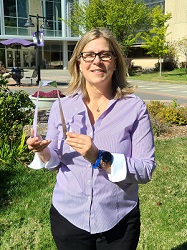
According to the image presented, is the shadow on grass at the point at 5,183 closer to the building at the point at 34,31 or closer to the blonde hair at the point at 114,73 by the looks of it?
the blonde hair at the point at 114,73

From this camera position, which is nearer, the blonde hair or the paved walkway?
the blonde hair

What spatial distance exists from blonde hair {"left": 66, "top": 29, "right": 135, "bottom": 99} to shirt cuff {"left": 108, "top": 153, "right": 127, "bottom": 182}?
41 centimetres

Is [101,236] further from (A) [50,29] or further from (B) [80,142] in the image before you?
(A) [50,29]

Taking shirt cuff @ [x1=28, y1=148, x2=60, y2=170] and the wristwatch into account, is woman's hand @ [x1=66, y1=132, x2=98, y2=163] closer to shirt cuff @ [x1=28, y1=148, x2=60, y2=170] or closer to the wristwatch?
the wristwatch

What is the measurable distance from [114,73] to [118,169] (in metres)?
0.63

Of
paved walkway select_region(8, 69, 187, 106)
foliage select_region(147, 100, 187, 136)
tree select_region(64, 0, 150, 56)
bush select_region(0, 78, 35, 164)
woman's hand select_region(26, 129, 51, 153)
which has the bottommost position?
paved walkway select_region(8, 69, 187, 106)

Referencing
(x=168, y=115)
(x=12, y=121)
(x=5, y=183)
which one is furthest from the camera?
(x=168, y=115)

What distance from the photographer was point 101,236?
5.81 feet

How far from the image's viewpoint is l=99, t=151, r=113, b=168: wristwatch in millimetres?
1501

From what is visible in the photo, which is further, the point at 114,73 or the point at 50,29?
the point at 50,29

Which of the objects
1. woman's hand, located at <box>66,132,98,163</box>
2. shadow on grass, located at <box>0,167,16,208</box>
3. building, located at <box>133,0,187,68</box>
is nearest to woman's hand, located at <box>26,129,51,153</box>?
woman's hand, located at <box>66,132,98,163</box>

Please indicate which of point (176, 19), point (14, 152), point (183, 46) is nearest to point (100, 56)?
point (14, 152)

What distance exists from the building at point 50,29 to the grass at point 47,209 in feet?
104

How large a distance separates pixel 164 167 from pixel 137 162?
3743mm
